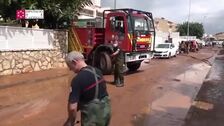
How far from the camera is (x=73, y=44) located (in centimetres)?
2089

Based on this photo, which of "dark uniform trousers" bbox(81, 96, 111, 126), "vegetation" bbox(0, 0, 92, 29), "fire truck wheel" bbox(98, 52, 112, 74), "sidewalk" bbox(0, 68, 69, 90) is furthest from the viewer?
"vegetation" bbox(0, 0, 92, 29)

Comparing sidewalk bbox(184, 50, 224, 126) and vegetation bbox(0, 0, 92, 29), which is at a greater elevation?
vegetation bbox(0, 0, 92, 29)

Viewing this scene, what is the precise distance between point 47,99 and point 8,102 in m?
1.12

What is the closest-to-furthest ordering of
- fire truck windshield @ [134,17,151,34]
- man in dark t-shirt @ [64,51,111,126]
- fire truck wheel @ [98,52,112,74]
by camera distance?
man in dark t-shirt @ [64,51,111,126]
fire truck wheel @ [98,52,112,74]
fire truck windshield @ [134,17,151,34]

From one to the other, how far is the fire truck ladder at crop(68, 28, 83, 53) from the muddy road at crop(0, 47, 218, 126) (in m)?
3.24

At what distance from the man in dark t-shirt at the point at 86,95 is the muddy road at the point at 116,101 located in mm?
4000

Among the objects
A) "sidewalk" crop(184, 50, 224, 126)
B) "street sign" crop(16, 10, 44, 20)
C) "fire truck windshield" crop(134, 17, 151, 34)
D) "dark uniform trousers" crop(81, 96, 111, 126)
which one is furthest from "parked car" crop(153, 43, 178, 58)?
"dark uniform trousers" crop(81, 96, 111, 126)

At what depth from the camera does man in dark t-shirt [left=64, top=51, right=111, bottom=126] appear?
168 inches

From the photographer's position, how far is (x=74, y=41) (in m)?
20.7

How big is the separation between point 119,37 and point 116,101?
7.03 m

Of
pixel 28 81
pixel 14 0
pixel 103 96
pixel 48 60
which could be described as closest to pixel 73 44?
pixel 48 60

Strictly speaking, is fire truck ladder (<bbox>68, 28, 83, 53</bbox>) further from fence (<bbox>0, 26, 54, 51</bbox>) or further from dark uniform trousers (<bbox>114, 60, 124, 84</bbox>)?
dark uniform trousers (<bbox>114, 60, 124, 84</bbox>)

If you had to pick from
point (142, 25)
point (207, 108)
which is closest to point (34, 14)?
point (142, 25)

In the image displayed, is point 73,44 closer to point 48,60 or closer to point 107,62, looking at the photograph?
point 48,60
